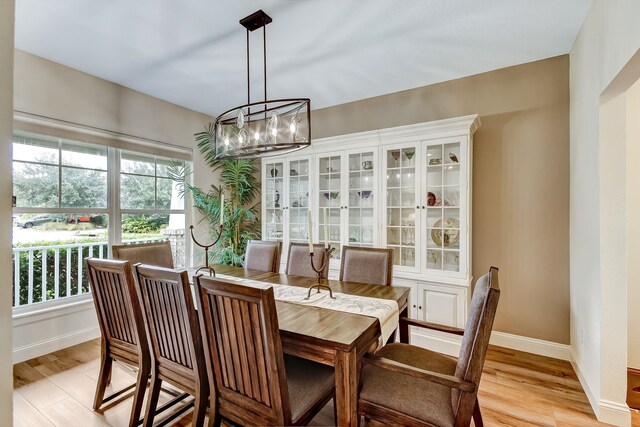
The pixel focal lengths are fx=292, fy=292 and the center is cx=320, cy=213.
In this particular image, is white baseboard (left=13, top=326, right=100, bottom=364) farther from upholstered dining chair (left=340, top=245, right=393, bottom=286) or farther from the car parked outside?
upholstered dining chair (left=340, top=245, right=393, bottom=286)

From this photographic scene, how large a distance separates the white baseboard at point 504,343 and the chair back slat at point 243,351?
81.4 inches

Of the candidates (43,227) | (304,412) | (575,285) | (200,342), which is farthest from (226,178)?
(575,285)

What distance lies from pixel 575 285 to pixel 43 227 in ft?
15.7

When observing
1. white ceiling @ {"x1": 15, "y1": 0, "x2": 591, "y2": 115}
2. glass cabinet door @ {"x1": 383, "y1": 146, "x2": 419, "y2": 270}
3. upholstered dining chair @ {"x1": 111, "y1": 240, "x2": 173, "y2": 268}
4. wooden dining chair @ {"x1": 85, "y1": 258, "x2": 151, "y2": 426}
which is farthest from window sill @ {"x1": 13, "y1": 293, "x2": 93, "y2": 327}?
glass cabinet door @ {"x1": 383, "y1": 146, "x2": 419, "y2": 270}

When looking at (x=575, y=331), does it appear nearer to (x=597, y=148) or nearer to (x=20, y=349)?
(x=597, y=148)

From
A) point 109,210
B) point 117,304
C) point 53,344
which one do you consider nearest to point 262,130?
point 117,304

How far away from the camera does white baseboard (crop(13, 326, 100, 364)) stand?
2.51 meters

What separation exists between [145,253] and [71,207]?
3.66 feet

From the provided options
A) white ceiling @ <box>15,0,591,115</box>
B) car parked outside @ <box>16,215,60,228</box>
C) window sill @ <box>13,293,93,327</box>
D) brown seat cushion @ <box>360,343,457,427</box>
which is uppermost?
white ceiling @ <box>15,0,591,115</box>

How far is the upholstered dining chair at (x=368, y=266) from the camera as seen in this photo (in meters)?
2.32

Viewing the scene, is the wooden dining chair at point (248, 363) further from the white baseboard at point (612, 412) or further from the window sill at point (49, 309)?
the window sill at point (49, 309)

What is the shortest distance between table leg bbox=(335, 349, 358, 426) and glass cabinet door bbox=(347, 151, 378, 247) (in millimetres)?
2037

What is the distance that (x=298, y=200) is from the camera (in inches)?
148

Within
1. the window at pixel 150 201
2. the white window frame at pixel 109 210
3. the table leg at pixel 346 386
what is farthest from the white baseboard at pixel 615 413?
the window at pixel 150 201
